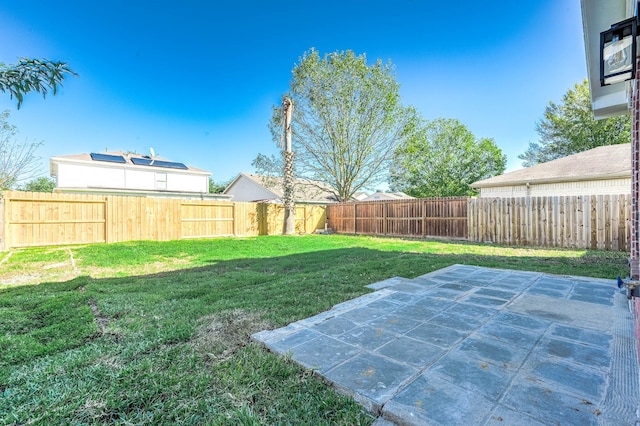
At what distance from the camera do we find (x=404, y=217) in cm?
1220

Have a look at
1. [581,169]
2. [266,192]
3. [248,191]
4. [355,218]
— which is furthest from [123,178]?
[581,169]

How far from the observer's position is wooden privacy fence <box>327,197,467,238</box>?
10.6m

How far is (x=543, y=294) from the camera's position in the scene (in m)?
3.26

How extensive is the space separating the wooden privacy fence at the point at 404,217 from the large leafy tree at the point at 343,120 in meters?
2.65

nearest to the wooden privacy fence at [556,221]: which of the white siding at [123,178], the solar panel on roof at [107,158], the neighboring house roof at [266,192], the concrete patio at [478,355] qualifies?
the concrete patio at [478,355]

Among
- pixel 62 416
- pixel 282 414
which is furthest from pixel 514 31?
pixel 62 416

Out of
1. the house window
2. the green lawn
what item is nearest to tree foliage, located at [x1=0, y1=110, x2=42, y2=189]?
the house window

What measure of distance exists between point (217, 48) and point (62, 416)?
1172cm

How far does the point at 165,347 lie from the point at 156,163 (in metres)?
19.0

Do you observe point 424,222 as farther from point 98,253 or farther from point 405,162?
point 98,253

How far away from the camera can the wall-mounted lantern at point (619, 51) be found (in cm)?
197

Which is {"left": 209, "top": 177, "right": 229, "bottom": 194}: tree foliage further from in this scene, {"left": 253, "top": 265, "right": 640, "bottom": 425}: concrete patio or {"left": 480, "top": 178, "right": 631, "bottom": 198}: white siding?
{"left": 253, "top": 265, "right": 640, "bottom": 425}: concrete patio

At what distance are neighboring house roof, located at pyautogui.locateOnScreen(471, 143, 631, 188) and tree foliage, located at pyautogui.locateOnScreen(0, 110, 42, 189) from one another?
18660 mm

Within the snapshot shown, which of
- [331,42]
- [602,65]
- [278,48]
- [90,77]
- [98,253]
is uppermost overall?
[331,42]
